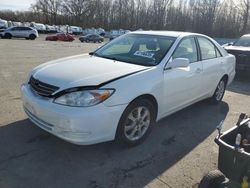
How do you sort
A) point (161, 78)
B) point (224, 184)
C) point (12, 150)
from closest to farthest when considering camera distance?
point (224, 184), point (12, 150), point (161, 78)

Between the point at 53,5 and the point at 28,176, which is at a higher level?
the point at 53,5

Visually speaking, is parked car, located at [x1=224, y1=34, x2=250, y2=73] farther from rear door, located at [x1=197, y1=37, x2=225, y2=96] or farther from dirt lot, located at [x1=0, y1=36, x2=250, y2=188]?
dirt lot, located at [x1=0, y1=36, x2=250, y2=188]

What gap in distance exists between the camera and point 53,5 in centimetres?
7181

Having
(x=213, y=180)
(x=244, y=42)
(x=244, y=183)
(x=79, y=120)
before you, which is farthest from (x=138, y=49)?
(x=244, y=42)

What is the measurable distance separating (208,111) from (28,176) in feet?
12.1

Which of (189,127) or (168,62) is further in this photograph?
(189,127)

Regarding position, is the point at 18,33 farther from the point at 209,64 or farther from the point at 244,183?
the point at 244,183

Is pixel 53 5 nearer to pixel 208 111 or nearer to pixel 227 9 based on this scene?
pixel 227 9

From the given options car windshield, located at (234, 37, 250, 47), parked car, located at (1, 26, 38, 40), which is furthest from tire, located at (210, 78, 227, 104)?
parked car, located at (1, 26, 38, 40)

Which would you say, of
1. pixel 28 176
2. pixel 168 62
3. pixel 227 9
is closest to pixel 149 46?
pixel 168 62

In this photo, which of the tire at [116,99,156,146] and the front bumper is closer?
the front bumper

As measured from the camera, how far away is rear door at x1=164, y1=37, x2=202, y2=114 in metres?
3.85

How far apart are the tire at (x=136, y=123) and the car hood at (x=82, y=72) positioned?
1.48ft

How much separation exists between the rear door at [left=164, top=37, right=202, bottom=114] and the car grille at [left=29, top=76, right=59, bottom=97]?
1.57 metres
